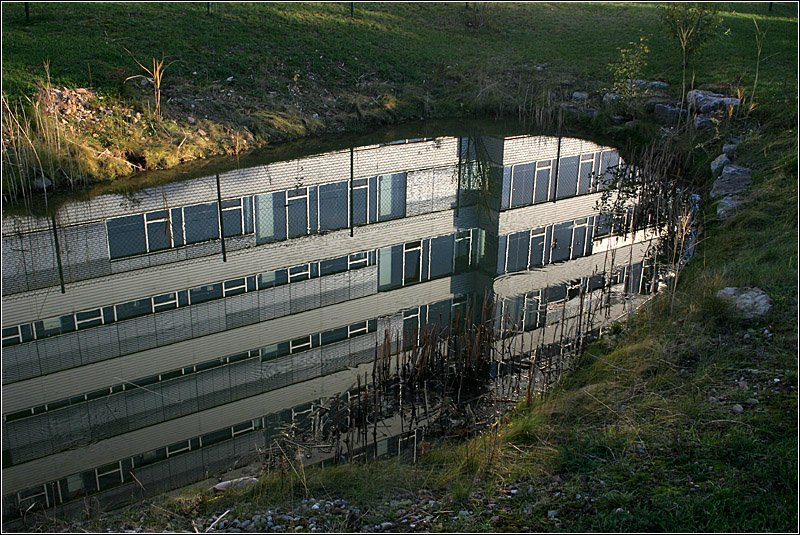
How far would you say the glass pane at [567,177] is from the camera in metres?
18.5

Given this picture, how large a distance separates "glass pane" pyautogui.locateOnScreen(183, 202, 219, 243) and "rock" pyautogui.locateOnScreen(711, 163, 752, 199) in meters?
10.4

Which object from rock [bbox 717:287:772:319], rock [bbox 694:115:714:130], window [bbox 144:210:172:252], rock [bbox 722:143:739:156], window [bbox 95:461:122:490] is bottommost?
window [bbox 95:461:122:490]

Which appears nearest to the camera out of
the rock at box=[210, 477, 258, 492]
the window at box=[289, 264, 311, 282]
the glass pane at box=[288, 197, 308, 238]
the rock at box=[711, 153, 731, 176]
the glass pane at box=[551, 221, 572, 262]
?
the rock at box=[210, 477, 258, 492]

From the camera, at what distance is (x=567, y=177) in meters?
19.5

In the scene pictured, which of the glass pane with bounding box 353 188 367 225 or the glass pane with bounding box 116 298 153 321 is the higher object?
the glass pane with bounding box 353 188 367 225

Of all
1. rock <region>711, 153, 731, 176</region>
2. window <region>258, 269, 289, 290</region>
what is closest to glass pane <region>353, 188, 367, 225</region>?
window <region>258, 269, 289, 290</region>

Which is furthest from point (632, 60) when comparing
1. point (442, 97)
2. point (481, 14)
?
point (481, 14)

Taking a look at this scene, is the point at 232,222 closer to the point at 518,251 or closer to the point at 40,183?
the point at 40,183

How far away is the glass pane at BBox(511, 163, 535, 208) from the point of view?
1778cm

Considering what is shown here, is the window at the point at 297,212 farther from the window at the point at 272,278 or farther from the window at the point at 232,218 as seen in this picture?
the window at the point at 272,278

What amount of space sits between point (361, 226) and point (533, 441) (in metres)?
8.78

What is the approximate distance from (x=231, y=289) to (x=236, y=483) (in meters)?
5.71

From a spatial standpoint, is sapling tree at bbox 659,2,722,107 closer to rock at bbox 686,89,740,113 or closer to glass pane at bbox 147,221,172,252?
rock at bbox 686,89,740,113

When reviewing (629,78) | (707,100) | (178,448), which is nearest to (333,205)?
(178,448)
